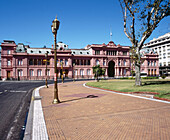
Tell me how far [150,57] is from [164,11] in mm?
59256

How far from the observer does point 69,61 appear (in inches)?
2340

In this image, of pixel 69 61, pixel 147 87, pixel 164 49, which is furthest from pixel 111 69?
pixel 164 49

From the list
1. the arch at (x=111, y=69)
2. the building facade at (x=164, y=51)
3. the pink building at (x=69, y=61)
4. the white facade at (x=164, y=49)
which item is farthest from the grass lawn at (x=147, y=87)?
the white facade at (x=164, y=49)

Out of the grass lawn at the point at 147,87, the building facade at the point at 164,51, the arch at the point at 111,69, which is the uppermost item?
the building facade at the point at 164,51

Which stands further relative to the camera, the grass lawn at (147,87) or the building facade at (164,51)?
the building facade at (164,51)

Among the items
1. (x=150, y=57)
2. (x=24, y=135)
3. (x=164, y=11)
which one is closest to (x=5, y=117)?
(x=24, y=135)

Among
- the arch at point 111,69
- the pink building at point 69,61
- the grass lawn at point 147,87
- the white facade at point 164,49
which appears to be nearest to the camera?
the grass lawn at point 147,87

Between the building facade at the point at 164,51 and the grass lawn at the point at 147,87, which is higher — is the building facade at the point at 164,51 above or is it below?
above

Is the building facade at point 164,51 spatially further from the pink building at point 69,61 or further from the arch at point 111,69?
the arch at point 111,69

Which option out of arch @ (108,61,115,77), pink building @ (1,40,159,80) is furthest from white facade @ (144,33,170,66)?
arch @ (108,61,115,77)

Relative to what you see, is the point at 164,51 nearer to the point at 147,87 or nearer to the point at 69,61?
the point at 69,61

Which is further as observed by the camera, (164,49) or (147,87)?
(164,49)

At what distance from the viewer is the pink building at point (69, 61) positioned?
5528cm

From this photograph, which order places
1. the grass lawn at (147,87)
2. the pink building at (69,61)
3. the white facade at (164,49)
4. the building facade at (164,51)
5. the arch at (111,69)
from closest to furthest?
the grass lawn at (147,87), the pink building at (69,61), the arch at (111,69), the building facade at (164,51), the white facade at (164,49)
